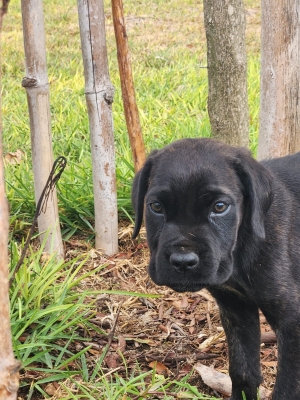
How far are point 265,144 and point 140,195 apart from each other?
6.10 feet

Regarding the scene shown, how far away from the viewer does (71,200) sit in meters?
5.65

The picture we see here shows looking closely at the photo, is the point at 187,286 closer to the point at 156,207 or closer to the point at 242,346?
the point at 156,207

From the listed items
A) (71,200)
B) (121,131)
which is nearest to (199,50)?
(121,131)

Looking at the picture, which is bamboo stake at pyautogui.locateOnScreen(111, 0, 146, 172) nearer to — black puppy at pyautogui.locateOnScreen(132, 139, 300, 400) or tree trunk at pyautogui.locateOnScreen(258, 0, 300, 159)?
tree trunk at pyautogui.locateOnScreen(258, 0, 300, 159)

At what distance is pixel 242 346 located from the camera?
3871 millimetres

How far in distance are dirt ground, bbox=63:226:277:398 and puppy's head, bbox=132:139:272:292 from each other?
43.9 inches

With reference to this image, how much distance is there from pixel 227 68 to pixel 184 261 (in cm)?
315

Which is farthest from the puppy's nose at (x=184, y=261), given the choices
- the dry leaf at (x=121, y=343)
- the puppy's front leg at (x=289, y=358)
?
the dry leaf at (x=121, y=343)

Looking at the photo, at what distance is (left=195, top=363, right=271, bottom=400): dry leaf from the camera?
398 centimetres

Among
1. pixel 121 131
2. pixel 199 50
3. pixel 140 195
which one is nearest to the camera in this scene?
pixel 140 195

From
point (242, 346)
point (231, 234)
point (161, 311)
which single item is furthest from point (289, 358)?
point (161, 311)

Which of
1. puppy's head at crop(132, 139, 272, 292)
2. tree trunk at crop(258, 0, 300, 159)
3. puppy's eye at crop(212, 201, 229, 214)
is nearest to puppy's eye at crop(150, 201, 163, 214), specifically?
puppy's head at crop(132, 139, 272, 292)

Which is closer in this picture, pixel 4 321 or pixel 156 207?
pixel 4 321

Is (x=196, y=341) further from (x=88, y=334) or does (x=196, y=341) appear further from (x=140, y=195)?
(x=140, y=195)
